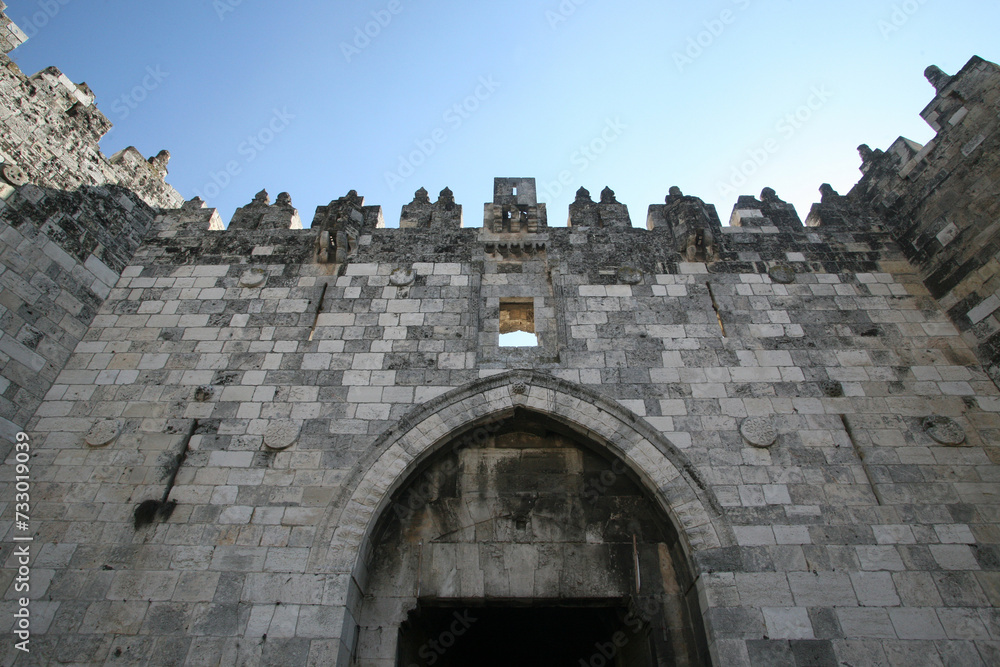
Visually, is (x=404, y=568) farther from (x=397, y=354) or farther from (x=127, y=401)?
(x=127, y=401)

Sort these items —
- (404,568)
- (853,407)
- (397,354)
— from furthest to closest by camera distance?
1. (397,354)
2. (853,407)
3. (404,568)

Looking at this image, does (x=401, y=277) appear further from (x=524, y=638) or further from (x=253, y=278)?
(x=524, y=638)

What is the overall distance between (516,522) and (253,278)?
502cm

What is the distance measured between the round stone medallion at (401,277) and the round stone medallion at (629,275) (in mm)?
2965

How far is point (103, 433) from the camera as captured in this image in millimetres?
6539

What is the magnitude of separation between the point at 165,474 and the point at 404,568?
9.33 feet

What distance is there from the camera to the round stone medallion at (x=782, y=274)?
26.5 ft

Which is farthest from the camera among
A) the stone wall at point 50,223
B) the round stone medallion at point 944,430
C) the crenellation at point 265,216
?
the crenellation at point 265,216

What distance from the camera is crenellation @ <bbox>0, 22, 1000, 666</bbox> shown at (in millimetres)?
5551

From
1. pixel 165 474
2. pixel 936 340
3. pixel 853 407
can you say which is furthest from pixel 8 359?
pixel 936 340

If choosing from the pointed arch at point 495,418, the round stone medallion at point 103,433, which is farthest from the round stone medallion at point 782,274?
the round stone medallion at point 103,433

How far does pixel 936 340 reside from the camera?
289 inches

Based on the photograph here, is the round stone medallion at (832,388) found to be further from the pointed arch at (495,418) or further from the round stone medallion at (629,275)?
the round stone medallion at (629,275)

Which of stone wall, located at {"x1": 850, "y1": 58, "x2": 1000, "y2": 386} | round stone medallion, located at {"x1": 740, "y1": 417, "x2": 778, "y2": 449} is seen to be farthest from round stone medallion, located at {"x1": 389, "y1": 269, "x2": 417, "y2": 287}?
stone wall, located at {"x1": 850, "y1": 58, "x2": 1000, "y2": 386}
